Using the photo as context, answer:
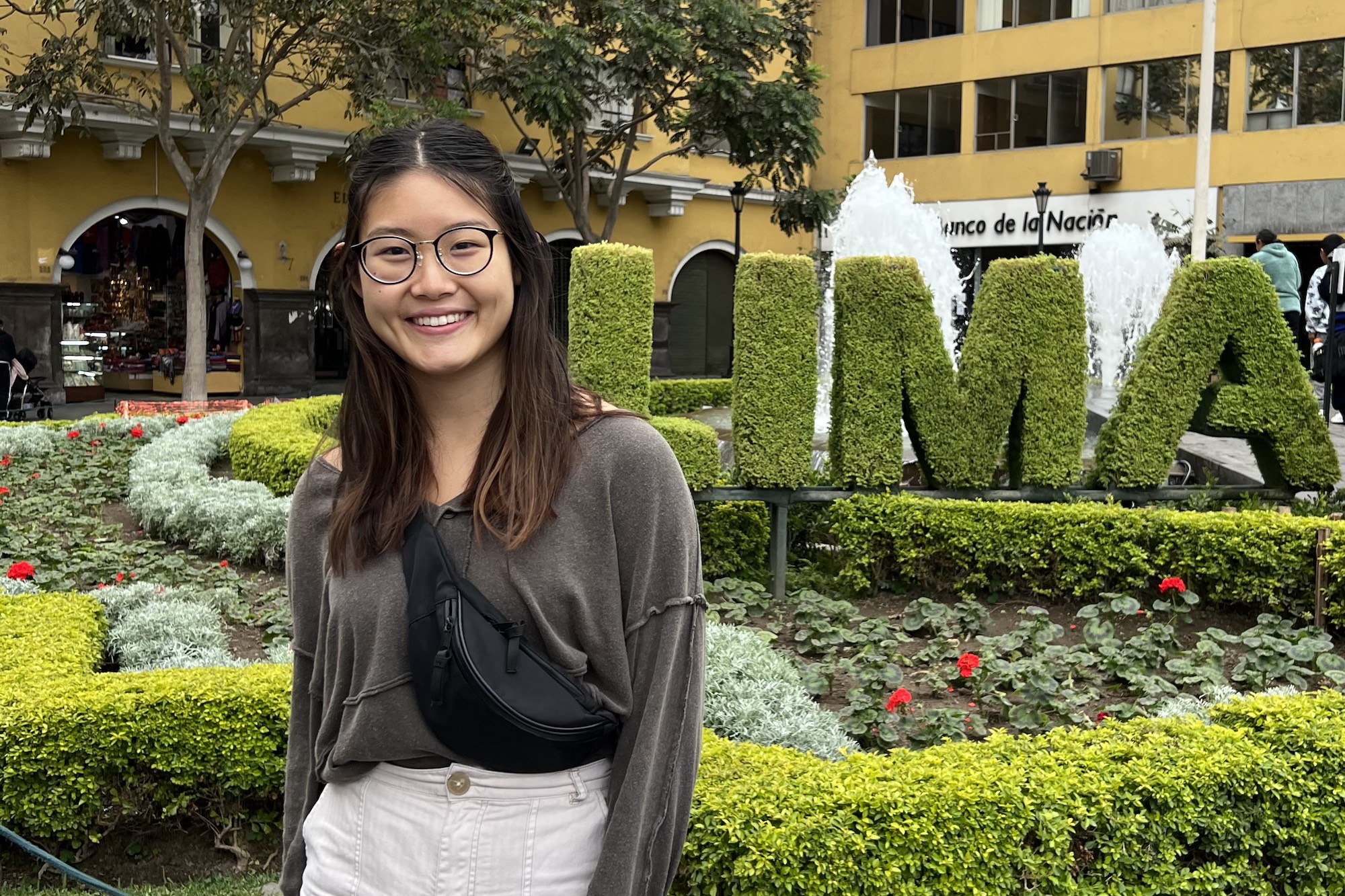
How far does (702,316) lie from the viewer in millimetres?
30297

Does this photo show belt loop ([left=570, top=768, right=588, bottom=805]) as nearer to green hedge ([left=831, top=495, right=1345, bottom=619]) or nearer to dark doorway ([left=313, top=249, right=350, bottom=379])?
green hedge ([left=831, top=495, right=1345, bottom=619])

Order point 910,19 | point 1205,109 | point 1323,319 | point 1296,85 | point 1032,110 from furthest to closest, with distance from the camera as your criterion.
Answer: point 910,19
point 1032,110
point 1296,85
point 1205,109
point 1323,319

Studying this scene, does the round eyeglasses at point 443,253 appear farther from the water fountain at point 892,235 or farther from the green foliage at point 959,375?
the water fountain at point 892,235

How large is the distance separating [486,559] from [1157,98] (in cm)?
2930

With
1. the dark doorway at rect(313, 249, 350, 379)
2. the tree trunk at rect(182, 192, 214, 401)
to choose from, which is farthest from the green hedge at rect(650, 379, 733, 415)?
the dark doorway at rect(313, 249, 350, 379)

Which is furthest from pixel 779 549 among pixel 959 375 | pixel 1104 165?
pixel 1104 165

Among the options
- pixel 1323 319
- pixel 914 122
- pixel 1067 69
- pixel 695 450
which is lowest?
pixel 695 450

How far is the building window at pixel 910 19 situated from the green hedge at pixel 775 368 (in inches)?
1022

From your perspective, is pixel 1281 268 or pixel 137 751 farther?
pixel 1281 268

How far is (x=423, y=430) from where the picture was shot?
1961 millimetres

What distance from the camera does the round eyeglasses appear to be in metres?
1.86

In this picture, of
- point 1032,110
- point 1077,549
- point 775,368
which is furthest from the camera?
point 1032,110

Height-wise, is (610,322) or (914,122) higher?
(914,122)

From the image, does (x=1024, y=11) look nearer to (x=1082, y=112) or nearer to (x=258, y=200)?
(x=1082, y=112)
